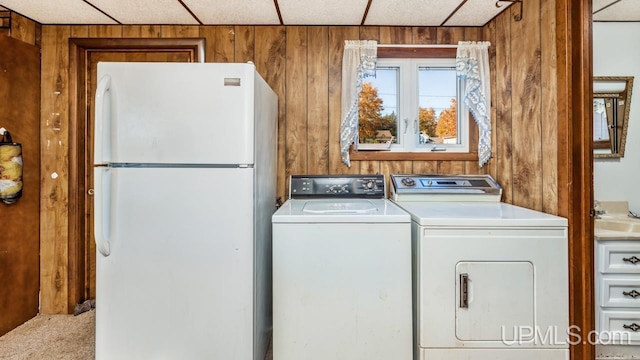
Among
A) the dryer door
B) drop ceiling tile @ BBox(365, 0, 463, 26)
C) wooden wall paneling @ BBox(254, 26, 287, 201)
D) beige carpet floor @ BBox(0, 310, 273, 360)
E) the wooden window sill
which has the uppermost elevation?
drop ceiling tile @ BBox(365, 0, 463, 26)

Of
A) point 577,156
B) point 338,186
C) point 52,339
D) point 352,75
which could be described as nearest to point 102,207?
point 52,339

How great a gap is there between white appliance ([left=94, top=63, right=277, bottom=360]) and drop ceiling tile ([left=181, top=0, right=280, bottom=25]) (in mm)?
861

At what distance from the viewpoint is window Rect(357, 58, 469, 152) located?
2.45 metres

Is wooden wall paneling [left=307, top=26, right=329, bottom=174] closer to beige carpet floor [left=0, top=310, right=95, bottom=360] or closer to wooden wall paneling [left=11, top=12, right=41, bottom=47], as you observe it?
beige carpet floor [left=0, top=310, right=95, bottom=360]

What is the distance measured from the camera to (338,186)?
2.24 metres

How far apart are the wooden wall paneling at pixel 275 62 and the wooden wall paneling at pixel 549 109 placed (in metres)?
1.70

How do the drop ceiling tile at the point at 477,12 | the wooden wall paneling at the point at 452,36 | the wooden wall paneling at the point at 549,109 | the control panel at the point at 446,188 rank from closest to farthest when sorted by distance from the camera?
1. the wooden wall paneling at the point at 549,109
2. the drop ceiling tile at the point at 477,12
3. the control panel at the point at 446,188
4. the wooden wall paneling at the point at 452,36

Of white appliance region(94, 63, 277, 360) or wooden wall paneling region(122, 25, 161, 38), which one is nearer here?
white appliance region(94, 63, 277, 360)

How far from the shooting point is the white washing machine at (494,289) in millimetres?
1453

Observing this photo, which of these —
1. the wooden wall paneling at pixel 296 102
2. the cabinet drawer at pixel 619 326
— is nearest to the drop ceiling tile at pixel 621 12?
the cabinet drawer at pixel 619 326

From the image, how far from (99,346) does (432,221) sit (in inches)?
67.6

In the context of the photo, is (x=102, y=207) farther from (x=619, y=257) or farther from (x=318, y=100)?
(x=619, y=257)

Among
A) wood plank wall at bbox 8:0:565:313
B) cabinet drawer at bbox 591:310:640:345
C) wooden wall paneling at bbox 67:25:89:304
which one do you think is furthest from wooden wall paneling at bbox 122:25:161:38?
cabinet drawer at bbox 591:310:640:345

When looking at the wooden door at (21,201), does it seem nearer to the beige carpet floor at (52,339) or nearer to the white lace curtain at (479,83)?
the beige carpet floor at (52,339)
